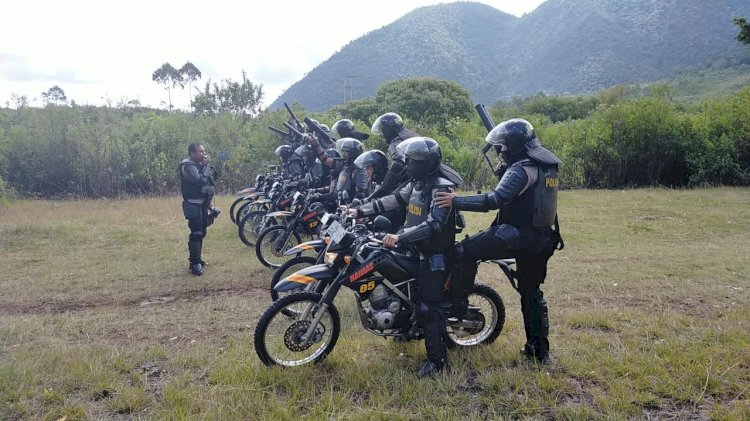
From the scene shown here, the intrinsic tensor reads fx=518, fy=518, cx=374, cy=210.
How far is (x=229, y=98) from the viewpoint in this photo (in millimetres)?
23656

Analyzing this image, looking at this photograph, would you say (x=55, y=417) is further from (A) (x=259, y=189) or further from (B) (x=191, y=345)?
(A) (x=259, y=189)

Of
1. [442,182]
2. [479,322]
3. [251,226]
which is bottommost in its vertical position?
[479,322]

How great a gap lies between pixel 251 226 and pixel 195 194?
1.81 meters

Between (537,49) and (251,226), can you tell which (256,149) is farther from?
(537,49)

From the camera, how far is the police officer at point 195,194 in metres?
7.39

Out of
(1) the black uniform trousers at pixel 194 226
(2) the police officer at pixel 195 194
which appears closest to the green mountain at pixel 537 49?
(2) the police officer at pixel 195 194

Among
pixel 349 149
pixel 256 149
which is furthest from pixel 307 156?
pixel 256 149

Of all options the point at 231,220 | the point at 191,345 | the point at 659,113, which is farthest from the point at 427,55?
the point at 191,345

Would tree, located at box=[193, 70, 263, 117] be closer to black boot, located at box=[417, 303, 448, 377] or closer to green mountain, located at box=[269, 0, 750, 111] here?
black boot, located at box=[417, 303, 448, 377]

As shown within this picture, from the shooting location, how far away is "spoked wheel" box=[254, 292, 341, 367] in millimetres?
3791

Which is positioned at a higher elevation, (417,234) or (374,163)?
(374,163)

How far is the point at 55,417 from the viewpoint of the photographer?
11.0 feet

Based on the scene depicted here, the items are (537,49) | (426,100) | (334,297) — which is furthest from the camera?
(537,49)

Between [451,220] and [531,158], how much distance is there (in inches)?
28.7
